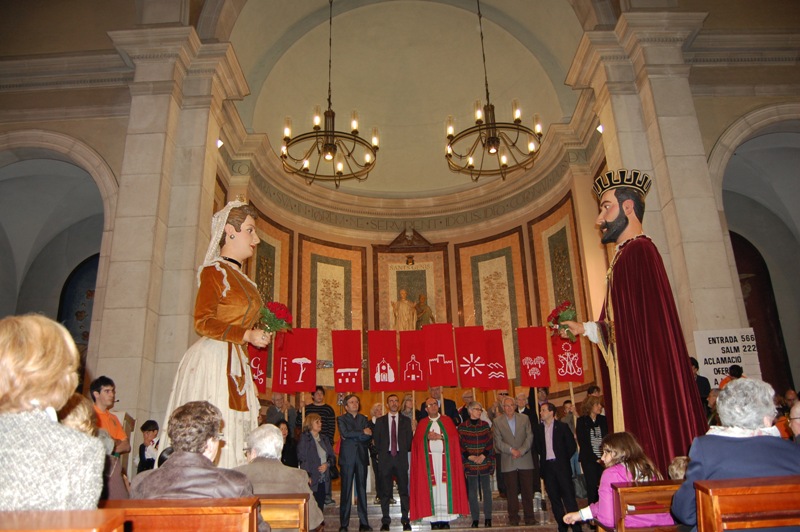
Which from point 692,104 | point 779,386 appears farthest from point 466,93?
point 779,386

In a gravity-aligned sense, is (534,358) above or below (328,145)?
below

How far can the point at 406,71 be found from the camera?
12602 millimetres

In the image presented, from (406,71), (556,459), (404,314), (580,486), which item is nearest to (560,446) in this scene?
(556,459)

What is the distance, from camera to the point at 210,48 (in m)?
7.48

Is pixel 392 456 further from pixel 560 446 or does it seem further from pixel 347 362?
pixel 347 362

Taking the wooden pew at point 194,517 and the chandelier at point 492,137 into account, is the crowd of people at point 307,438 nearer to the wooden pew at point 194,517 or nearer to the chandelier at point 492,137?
the wooden pew at point 194,517

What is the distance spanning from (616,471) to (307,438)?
444 cm

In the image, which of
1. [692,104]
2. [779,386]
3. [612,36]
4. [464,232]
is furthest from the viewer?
[464,232]

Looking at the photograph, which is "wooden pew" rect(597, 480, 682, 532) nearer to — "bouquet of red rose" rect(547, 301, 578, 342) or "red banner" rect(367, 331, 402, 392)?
"bouquet of red rose" rect(547, 301, 578, 342)

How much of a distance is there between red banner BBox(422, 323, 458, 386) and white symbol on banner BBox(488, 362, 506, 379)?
1.79 feet

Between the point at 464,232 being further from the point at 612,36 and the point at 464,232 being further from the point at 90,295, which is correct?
the point at 90,295

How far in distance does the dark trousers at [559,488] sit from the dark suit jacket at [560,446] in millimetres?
14

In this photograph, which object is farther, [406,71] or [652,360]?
[406,71]

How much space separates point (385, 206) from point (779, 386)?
25.1 feet
